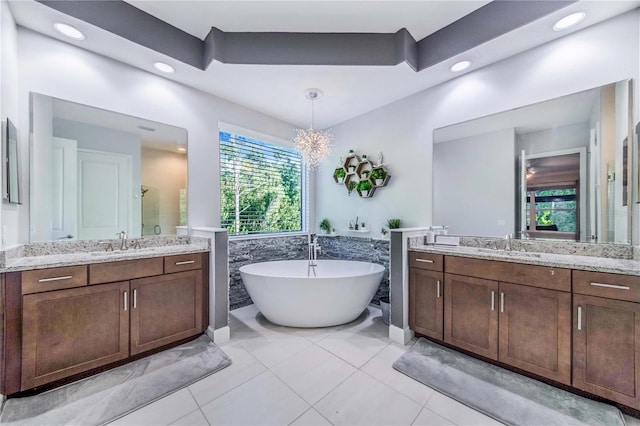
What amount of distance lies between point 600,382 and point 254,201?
3.66 m

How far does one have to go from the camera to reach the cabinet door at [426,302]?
90.4 inches

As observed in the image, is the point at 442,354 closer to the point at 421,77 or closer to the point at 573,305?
the point at 573,305

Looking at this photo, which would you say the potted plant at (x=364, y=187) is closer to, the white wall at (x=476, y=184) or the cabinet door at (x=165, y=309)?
the white wall at (x=476, y=184)

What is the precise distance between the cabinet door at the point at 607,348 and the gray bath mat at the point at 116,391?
2.56 metres

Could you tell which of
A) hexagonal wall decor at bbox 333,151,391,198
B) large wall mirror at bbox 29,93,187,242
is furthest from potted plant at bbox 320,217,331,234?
large wall mirror at bbox 29,93,187,242

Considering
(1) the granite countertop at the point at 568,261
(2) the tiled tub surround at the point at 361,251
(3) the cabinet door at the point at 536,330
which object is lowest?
(3) the cabinet door at the point at 536,330

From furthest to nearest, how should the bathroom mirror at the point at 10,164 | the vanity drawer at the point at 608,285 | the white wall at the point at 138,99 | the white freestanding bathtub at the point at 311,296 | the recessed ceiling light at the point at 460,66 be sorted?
the white freestanding bathtub at the point at 311,296 < the recessed ceiling light at the point at 460,66 < the white wall at the point at 138,99 < the bathroom mirror at the point at 10,164 < the vanity drawer at the point at 608,285

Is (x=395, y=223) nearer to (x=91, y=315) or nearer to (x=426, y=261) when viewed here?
(x=426, y=261)

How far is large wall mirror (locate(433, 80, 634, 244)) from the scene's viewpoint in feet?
6.20

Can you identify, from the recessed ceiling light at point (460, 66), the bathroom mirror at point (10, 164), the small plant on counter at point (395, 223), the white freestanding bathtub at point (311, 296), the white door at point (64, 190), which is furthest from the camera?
the small plant on counter at point (395, 223)

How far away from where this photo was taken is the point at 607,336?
1.57m

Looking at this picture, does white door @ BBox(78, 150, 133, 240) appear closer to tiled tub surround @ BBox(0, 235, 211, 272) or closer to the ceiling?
tiled tub surround @ BBox(0, 235, 211, 272)

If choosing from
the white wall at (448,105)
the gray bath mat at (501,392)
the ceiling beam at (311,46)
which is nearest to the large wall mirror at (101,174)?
the ceiling beam at (311,46)

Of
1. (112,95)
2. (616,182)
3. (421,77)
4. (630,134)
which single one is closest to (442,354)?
(616,182)
